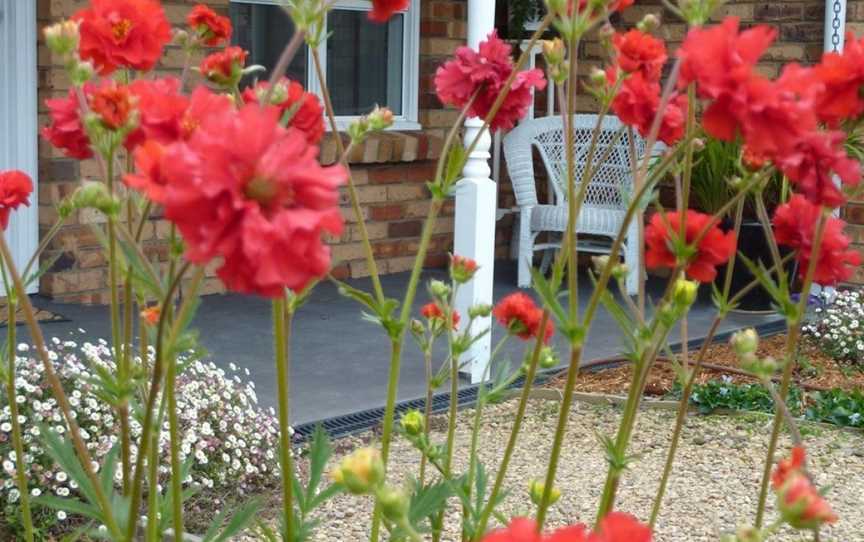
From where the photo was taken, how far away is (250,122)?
2.51ft

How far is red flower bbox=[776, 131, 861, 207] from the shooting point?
1.03m

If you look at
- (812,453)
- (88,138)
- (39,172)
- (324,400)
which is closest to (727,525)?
(812,453)

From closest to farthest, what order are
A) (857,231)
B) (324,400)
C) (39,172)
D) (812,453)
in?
(812,453) → (324,400) → (39,172) → (857,231)

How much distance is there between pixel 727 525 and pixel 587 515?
366 millimetres

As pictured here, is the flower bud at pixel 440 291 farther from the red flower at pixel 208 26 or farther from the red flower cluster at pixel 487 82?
the red flower at pixel 208 26

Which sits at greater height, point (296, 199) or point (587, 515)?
point (296, 199)

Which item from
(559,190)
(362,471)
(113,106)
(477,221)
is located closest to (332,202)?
(362,471)

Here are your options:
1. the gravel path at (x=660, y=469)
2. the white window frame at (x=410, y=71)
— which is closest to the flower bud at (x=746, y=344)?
the gravel path at (x=660, y=469)

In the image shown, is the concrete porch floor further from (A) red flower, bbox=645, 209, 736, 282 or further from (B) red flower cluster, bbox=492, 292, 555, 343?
(A) red flower, bbox=645, 209, 736, 282

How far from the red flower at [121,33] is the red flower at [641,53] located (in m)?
0.59

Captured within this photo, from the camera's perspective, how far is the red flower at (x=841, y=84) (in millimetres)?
1113

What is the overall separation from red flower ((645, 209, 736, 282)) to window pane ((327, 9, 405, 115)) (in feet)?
18.0

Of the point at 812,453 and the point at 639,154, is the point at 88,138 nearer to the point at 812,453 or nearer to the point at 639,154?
the point at 812,453

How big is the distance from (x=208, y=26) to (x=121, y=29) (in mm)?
346
